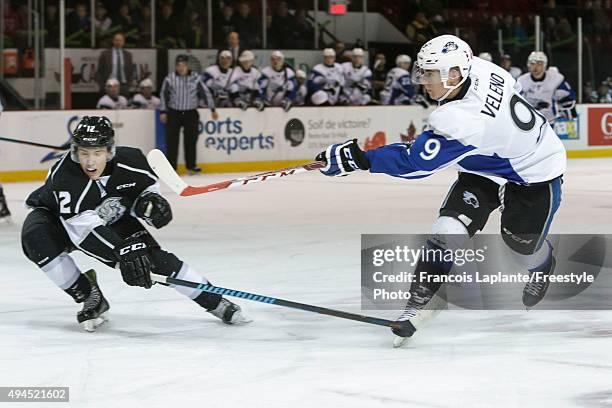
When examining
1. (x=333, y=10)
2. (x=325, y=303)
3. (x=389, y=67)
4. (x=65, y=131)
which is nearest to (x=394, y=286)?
(x=325, y=303)

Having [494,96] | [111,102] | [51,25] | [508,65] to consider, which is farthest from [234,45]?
[494,96]

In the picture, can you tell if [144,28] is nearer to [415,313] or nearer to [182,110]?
[182,110]

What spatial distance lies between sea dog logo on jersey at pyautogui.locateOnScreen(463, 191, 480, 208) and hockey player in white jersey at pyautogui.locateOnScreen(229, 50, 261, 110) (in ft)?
28.5

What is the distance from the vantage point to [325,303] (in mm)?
A: 5051

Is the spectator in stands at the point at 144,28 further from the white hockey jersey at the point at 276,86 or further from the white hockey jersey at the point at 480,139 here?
the white hockey jersey at the point at 480,139

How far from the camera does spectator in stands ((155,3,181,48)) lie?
47.9 ft

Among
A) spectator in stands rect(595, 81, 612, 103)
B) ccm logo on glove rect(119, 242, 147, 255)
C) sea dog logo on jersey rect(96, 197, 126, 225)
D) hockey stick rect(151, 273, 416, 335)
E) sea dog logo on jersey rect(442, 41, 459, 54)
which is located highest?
spectator in stands rect(595, 81, 612, 103)

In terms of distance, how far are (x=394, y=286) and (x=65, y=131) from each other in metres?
7.30

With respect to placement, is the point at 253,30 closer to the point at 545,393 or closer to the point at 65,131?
the point at 65,131

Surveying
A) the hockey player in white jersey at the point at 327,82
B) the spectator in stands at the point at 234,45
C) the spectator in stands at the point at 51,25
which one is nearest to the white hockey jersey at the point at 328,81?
the hockey player in white jersey at the point at 327,82

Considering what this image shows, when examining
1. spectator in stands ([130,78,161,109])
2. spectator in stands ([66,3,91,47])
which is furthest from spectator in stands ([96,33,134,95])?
spectator in stands ([66,3,91,47])

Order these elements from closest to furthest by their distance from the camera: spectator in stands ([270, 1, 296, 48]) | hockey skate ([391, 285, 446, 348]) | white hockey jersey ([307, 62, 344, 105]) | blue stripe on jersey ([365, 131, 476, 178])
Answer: blue stripe on jersey ([365, 131, 476, 178]) < hockey skate ([391, 285, 446, 348]) < white hockey jersey ([307, 62, 344, 105]) < spectator in stands ([270, 1, 296, 48])

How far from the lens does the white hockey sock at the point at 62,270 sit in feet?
14.3

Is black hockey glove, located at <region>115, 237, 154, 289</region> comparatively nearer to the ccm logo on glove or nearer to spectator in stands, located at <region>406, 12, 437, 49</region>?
the ccm logo on glove
